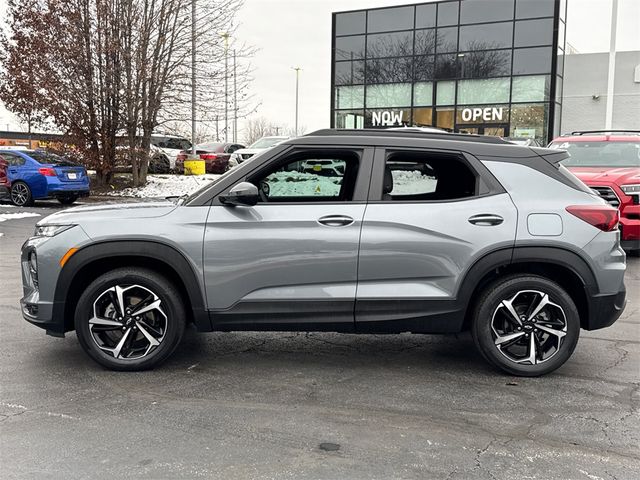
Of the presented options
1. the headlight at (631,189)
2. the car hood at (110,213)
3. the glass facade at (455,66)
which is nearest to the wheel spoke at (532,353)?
the car hood at (110,213)

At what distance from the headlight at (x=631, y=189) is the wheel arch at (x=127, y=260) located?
725cm

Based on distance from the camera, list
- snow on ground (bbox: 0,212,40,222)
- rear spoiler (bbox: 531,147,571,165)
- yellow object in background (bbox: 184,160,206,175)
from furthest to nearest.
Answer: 1. yellow object in background (bbox: 184,160,206,175)
2. snow on ground (bbox: 0,212,40,222)
3. rear spoiler (bbox: 531,147,571,165)

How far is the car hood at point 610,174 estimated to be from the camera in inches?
365

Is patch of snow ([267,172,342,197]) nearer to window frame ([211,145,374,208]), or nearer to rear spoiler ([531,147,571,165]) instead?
window frame ([211,145,374,208])

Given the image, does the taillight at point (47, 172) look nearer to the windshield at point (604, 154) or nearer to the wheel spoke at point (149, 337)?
the windshield at point (604, 154)

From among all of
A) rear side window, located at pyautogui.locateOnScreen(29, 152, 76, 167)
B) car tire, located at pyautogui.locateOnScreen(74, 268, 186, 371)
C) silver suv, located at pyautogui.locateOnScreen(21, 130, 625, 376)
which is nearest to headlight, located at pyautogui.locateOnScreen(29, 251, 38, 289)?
silver suv, located at pyautogui.locateOnScreen(21, 130, 625, 376)

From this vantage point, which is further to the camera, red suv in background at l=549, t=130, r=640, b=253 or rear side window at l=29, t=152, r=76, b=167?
rear side window at l=29, t=152, r=76, b=167

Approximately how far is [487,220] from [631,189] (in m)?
5.93

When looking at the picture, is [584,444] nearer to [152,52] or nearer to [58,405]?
[58,405]

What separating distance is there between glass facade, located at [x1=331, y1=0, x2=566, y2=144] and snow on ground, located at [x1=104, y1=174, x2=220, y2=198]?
39.5 feet

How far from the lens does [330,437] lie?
11.4ft

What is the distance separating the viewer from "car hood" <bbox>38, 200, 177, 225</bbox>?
14.7ft

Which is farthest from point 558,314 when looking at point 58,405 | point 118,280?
point 58,405

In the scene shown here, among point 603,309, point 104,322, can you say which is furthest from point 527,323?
point 104,322
